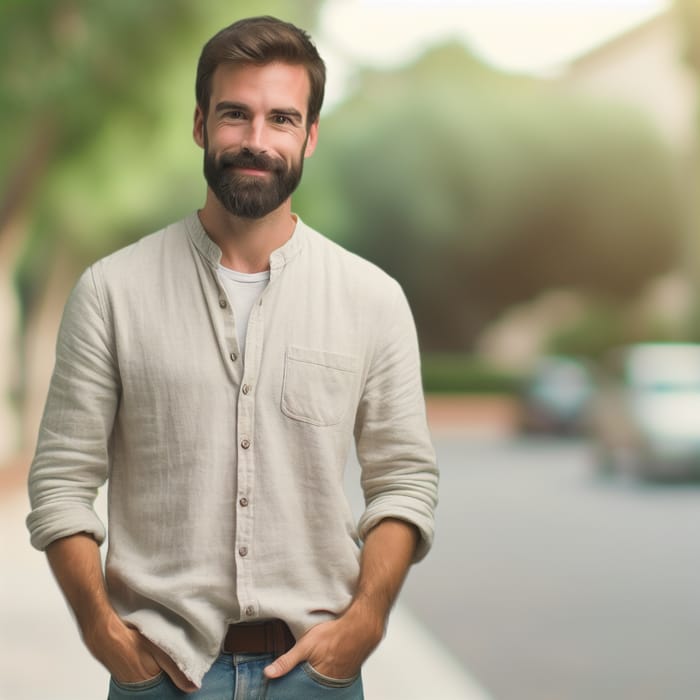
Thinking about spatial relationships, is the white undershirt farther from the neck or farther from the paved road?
the paved road

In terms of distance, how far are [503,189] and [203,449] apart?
3074 cm

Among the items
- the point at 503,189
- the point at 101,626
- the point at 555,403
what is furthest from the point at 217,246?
the point at 503,189

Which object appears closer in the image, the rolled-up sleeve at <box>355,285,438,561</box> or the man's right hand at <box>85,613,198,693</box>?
the man's right hand at <box>85,613,198,693</box>

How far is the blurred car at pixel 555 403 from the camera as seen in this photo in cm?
2122

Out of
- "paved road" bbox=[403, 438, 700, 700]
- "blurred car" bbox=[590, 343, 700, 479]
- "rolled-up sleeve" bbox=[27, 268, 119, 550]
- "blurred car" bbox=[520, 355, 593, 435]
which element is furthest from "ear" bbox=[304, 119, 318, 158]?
"blurred car" bbox=[520, 355, 593, 435]

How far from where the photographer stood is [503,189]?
1261 inches

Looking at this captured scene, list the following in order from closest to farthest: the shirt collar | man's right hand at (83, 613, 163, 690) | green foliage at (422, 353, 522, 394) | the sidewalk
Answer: man's right hand at (83, 613, 163, 690)
the shirt collar
the sidewalk
green foliage at (422, 353, 522, 394)

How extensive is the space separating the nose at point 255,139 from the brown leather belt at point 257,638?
0.64 meters

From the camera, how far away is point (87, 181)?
13.5 meters

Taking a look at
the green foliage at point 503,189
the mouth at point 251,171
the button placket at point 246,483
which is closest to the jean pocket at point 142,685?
the button placket at point 246,483

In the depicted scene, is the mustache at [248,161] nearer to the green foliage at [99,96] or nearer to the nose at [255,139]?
the nose at [255,139]

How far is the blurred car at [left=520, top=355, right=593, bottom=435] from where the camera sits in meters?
21.2

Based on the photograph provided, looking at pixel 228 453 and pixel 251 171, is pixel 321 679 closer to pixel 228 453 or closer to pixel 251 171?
pixel 228 453

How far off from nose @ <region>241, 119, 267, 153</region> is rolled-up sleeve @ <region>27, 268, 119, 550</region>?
284 millimetres
